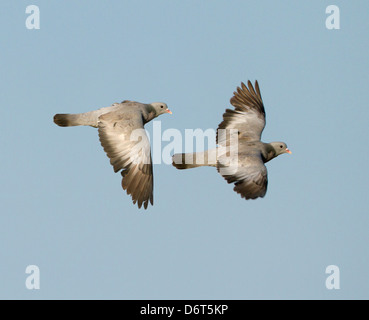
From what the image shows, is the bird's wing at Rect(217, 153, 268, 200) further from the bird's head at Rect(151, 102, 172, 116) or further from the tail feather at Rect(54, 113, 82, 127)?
the tail feather at Rect(54, 113, 82, 127)

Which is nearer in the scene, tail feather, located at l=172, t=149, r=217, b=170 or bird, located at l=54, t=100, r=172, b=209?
bird, located at l=54, t=100, r=172, b=209

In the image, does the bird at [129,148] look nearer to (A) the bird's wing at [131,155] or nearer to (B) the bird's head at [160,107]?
(A) the bird's wing at [131,155]

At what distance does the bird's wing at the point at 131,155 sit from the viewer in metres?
16.0

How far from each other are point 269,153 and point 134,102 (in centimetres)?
289

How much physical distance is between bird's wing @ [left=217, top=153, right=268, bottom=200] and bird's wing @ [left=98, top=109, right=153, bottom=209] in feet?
4.54

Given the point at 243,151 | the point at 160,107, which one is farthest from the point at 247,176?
the point at 160,107

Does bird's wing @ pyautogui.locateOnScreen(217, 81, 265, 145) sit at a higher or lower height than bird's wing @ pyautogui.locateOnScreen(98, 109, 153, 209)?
higher

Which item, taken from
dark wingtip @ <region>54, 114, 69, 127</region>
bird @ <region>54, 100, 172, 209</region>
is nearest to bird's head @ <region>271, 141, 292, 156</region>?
bird @ <region>54, 100, 172, 209</region>

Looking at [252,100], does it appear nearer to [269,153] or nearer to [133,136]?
[269,153]

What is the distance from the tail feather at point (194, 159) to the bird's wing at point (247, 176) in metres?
0.27

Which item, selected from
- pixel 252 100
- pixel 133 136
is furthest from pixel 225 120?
pixel 133 136

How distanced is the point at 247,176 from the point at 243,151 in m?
0.75

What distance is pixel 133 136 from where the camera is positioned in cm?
1625

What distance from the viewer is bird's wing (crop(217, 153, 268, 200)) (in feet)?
51.8
